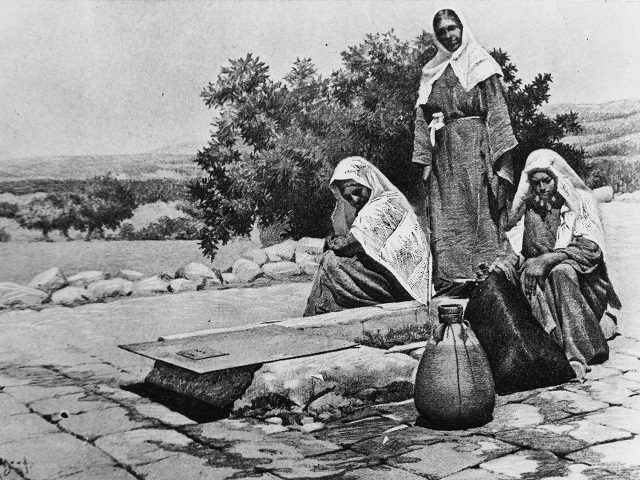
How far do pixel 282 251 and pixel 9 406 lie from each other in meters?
2.75

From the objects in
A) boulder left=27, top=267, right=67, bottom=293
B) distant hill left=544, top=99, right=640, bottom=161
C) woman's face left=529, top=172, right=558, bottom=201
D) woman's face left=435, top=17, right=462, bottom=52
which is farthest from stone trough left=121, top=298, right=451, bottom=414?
distant hill left=544, top=99, right=640, bottom=161

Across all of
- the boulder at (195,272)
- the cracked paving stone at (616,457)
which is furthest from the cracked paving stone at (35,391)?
the cracked paving stone at (616,457)

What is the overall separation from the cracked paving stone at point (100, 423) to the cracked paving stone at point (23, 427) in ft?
0.29

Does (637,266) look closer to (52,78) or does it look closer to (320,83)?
(320,83)

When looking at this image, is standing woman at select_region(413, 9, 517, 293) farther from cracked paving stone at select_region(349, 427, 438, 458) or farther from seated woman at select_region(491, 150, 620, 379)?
cracked paving stone at select_region(349, 427, 438, 458)

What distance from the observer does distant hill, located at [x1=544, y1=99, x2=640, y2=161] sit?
19.7 feet

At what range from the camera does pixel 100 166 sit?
4.96 metres

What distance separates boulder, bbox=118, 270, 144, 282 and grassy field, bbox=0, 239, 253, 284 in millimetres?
39

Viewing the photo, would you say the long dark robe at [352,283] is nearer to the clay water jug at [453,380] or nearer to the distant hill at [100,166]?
the distant hill at [100,166]

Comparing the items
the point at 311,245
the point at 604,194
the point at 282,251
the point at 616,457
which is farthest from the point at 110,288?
the point at 604,194

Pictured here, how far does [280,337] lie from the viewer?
470 centimetres

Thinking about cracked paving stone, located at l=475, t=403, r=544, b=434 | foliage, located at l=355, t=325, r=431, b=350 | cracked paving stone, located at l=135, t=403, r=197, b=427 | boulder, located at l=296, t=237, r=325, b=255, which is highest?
boulder, located at l=296, t=237, r=325, b=255

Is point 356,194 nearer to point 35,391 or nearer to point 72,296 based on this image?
point 72,296

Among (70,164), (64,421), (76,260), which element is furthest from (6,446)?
(70,164)
